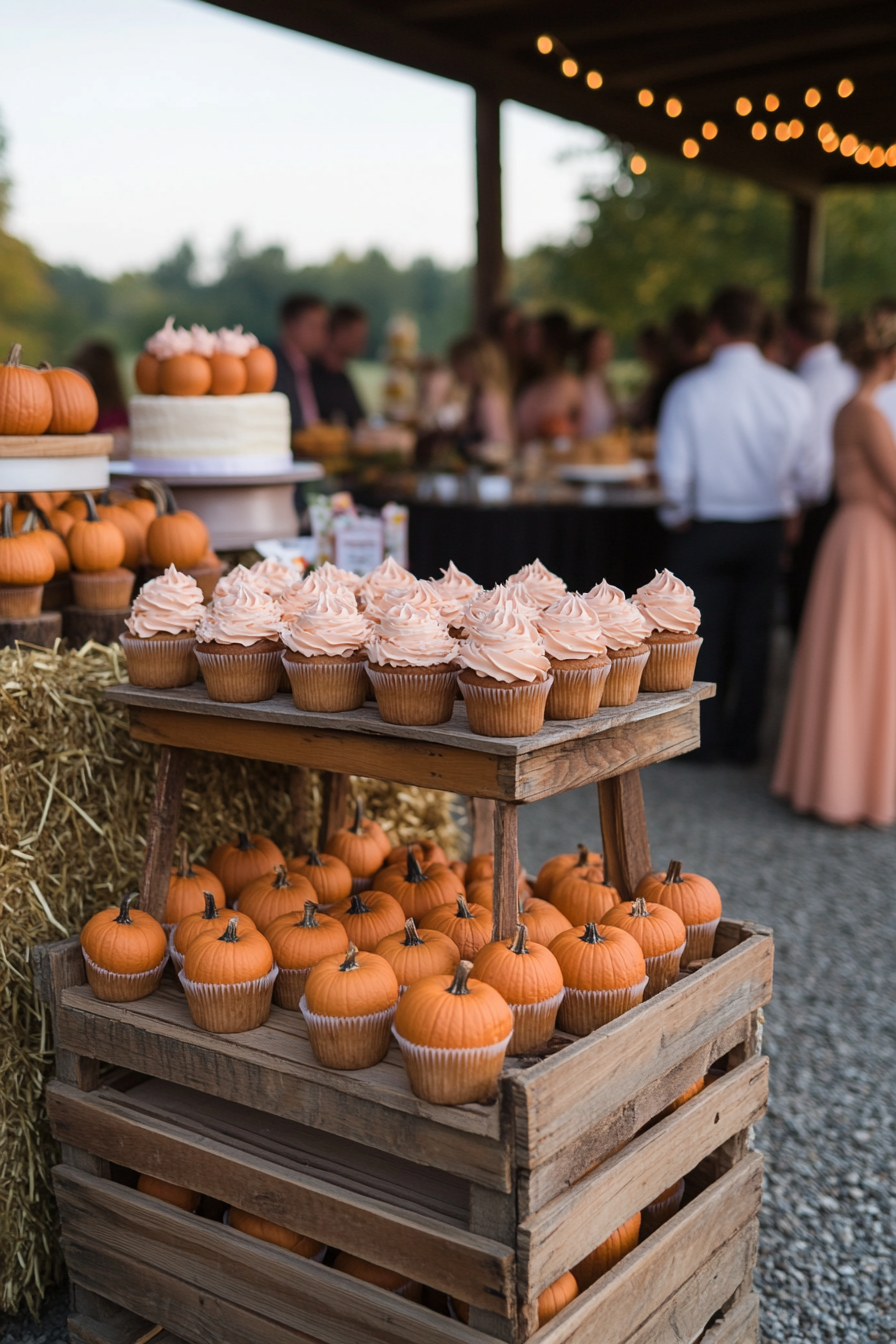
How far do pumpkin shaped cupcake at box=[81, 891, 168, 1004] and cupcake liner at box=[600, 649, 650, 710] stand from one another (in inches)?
31.6

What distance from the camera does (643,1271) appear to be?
1.58 m

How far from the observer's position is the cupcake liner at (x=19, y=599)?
214cm

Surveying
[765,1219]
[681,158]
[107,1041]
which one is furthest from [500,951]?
[681,158]

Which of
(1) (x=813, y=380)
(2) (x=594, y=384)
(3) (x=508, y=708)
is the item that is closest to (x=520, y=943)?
(3) (x=508, y=708)

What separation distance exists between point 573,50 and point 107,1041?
7452 mm

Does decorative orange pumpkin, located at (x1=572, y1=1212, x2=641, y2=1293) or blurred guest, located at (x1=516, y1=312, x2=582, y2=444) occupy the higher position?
blurred guest, located at (x1=516, y1=312, x2=582, y2=444)

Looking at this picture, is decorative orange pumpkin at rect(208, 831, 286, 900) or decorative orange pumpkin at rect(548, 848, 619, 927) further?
decorative orange pumpkin at rect(208, 831, 286, 900)

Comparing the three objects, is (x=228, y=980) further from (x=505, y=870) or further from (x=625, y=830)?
(x=625, y=830)

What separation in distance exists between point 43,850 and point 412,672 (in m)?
0.87

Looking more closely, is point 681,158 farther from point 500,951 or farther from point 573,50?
point 500,951

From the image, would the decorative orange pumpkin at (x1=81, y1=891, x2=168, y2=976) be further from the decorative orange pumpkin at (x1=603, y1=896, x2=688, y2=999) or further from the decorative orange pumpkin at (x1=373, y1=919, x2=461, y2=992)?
the decorative orange pumpkin at (x1=603, y1=896, x2=688, y2=999)

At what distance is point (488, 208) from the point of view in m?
8.05

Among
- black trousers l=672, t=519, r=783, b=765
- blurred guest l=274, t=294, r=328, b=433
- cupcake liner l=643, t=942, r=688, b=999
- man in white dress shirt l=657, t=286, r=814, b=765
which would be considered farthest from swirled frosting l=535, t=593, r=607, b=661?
blurred guest l=274, t=294, r=328, b=433

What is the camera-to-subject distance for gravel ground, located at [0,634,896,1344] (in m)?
2.14
